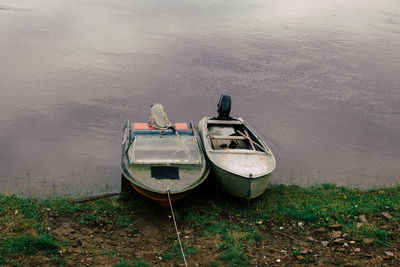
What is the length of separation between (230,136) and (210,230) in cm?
448

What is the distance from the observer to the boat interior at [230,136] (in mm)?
13234

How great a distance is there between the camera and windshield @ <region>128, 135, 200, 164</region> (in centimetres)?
1135

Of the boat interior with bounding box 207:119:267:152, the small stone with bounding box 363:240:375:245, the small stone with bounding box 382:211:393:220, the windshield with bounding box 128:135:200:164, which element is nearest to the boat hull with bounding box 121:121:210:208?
the windshield with bounding box 128:135:200:164

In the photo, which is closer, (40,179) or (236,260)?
(236,260)

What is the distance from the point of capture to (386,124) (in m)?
20.1

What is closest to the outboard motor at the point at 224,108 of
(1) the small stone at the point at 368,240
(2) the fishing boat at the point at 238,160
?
(2) the fishing boat at the point at 238,160

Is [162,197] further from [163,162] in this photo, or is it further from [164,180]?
[163,162]

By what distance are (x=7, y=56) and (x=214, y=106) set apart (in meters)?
14.5

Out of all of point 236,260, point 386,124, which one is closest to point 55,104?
point 236,260

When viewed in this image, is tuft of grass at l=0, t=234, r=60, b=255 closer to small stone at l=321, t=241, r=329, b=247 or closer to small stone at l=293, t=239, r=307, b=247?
small stone at l=293, t=239, r=307, b=247

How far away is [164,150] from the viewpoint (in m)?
11.8

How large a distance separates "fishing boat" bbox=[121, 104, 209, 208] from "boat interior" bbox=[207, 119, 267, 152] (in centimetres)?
100

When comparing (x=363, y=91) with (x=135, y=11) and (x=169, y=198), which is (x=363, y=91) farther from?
(x=135, y=11)

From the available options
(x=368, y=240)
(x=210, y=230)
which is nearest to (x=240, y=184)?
(x=210, y=230)
